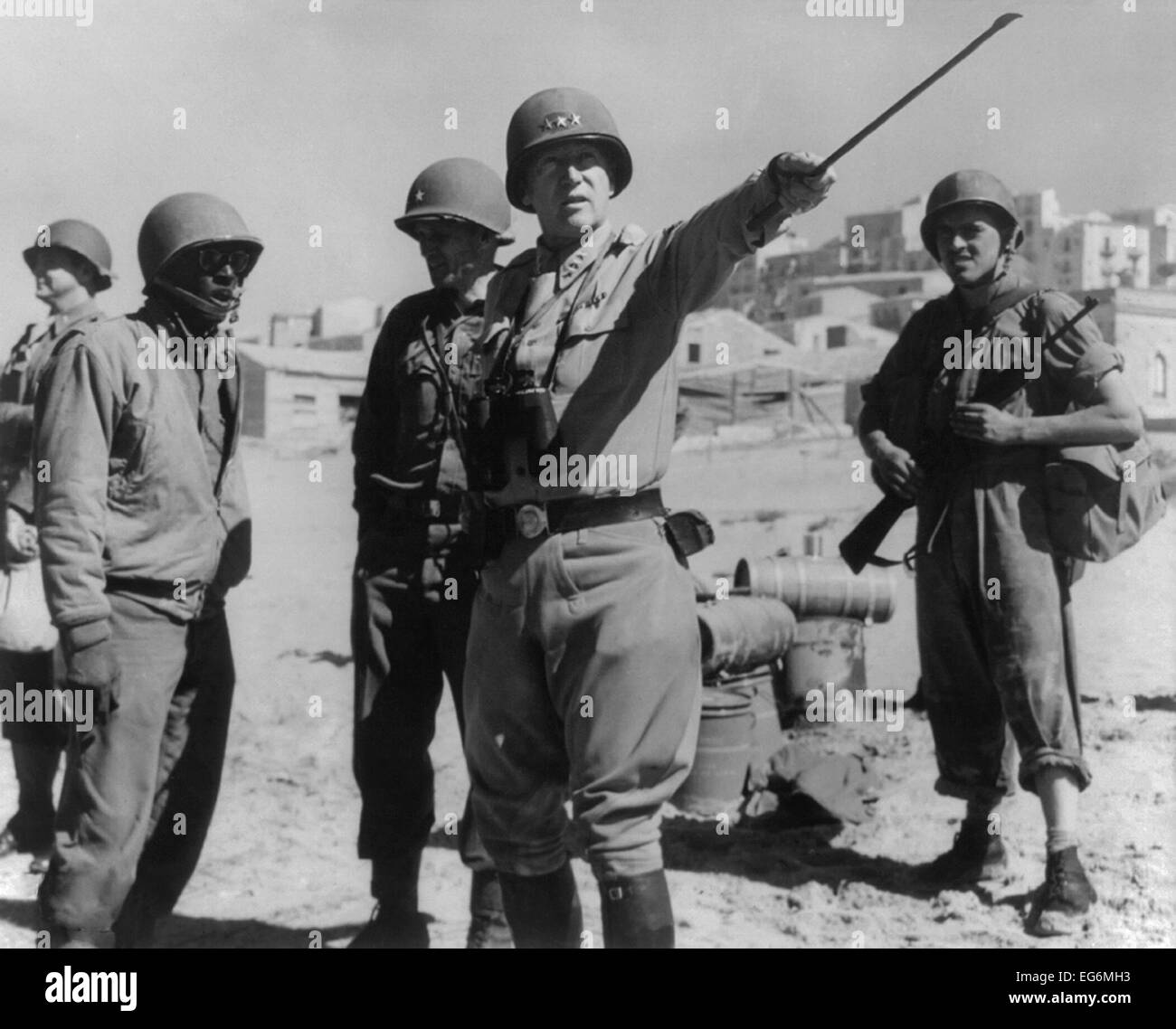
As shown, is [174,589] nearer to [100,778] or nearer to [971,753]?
[100,778]

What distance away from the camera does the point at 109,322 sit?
4.23 meters

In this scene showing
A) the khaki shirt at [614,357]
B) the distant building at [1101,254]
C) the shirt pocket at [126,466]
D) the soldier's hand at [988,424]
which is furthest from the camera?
the distant building at [1101,254]

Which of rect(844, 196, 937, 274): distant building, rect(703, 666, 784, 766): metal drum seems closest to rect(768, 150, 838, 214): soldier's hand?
rect(703, 666, 784, 766): metal drum

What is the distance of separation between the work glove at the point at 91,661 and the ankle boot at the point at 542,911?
1.22 metres

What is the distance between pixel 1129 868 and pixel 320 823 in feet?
10.6

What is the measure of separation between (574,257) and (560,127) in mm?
342

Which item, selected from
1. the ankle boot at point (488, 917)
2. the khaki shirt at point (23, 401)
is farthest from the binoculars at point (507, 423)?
the khaki shirt at point (23, 401)

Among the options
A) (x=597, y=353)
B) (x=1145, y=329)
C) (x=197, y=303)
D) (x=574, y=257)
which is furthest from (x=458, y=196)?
(x=1145, y=329)

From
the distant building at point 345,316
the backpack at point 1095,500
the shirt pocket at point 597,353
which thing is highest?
the distant building at point 345,316

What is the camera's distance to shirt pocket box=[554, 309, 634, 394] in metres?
3.69

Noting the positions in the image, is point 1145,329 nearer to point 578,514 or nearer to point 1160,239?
point 1160,239

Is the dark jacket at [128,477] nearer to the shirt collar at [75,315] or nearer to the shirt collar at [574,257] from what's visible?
the shirt collar at [574,257]

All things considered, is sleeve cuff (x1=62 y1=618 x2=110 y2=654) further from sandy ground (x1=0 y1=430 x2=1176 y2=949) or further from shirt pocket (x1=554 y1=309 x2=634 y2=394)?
shirt pocket (x1=554 y1=309 x2=634 y2=394)

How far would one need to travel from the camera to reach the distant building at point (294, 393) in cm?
2339
